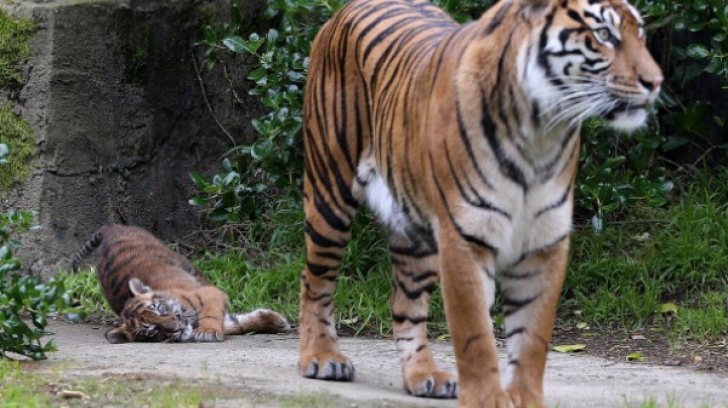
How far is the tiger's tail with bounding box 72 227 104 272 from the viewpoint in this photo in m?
7.43

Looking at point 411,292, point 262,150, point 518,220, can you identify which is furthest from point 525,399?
point 262,150

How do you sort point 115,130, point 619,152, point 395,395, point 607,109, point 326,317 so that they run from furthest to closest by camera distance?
point 115,130 < point 619,152 < point 326,317 < point 395,395 < point 607,109

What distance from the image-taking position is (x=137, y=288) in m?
6.92

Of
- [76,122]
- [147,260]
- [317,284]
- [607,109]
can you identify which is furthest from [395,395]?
[76,122]

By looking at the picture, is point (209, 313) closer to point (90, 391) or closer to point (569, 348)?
point (569, 348)

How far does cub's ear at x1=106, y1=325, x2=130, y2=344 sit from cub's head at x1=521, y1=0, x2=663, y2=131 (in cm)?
344

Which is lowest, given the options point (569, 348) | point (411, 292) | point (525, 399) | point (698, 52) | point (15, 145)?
point (569, 348)

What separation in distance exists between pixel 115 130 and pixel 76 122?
31cm

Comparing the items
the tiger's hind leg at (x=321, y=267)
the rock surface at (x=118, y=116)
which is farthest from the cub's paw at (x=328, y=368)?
the rock surface at (x=118, y=116)

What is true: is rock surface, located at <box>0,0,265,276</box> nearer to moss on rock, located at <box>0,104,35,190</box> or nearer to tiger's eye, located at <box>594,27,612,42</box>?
moss on rock, located at <box>0,104,35,190</box>

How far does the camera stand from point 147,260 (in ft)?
24.1

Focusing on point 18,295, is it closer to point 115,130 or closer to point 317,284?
point 317,284

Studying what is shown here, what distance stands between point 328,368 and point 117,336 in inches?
77.2

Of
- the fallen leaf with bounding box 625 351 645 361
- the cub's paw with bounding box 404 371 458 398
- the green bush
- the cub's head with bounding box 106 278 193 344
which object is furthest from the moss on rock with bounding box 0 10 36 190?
the fallen leaf with bounding box 625 351 645 361
